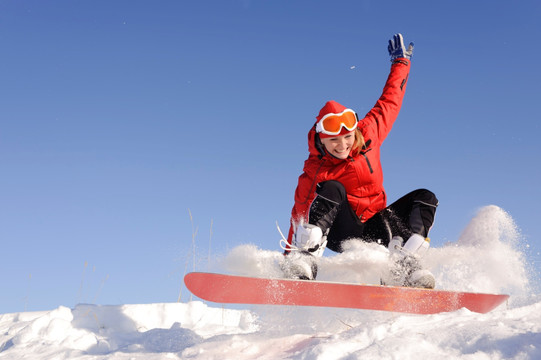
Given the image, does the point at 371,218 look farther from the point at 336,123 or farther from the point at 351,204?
the point at 336,123

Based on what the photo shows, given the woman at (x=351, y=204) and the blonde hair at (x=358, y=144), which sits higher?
the blonde hair at (x=358, y=144)

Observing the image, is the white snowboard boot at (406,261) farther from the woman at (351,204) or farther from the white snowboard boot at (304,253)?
the white snowboard boot at (304,253)

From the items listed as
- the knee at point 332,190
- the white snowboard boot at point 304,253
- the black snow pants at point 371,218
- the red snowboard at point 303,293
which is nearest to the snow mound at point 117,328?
the red snowboard at point 303,293

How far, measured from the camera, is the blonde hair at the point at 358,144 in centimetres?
357

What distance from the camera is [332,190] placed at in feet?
10.9

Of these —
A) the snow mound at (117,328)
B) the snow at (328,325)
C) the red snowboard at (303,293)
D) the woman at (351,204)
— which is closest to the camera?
the snow at (328,325)

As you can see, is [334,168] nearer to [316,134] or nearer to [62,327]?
[316,134]

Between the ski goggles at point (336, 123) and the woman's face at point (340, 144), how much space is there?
0.05 metres

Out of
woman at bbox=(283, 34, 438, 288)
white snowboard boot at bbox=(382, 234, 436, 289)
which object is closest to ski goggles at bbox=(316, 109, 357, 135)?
woman at bbox=(283, 34, 438, 288)

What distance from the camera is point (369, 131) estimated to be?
3.74 meters

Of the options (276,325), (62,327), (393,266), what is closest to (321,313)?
(276,325)

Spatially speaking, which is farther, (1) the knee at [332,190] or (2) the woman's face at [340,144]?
(2) the woman's face at [340,144]

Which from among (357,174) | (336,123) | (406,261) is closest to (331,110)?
(336,123)

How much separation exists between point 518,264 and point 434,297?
1.11 metres
